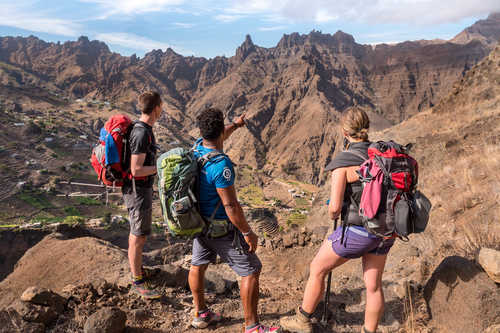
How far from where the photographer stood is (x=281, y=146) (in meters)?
87.1

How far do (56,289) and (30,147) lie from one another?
59.9 m

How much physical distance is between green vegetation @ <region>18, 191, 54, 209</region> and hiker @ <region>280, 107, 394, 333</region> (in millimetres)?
44161

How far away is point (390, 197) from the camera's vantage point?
2428 millimetres

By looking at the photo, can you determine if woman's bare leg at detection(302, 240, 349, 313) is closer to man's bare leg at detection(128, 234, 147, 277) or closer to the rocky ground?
the rocky ground

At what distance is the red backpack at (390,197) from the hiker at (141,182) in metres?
2.27

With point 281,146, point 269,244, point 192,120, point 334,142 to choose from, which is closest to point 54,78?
point 192,120

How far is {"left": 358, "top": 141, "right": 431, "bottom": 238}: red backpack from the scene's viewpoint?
2.38m

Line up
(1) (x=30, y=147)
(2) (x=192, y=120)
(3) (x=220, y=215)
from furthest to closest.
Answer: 1. (2) (x=192, y=120)
2. (1) (x=30, y=147)
3. (3) (x=220, y=215)

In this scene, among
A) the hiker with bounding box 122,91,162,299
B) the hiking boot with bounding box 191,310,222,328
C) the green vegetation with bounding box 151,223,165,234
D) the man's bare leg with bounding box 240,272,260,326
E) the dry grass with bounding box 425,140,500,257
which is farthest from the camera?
the green vegetation with bounding box 151,223,165,234

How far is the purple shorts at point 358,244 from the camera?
8.46 ft

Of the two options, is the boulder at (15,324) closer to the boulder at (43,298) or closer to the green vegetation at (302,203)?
the boulder at (43,298)

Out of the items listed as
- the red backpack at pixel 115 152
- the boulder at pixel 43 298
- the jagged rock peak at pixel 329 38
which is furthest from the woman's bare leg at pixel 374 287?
the jagged rock peak at pixel 329 38

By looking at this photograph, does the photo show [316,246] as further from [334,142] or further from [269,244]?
[334,142]

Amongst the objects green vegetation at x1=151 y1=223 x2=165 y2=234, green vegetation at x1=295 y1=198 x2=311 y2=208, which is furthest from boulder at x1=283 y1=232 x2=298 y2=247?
green vegetation at x1=295 y1=198 x2=311 y2=208
